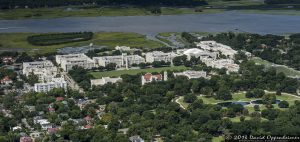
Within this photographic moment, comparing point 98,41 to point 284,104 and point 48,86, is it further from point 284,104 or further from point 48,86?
point 284,104

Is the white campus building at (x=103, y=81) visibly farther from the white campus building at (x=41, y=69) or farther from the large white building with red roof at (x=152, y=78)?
the white campus building at (x=41, y=69)

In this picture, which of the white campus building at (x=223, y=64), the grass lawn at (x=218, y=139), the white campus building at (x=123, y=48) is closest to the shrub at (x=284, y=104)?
the grass lawn at (x=218, y=139)

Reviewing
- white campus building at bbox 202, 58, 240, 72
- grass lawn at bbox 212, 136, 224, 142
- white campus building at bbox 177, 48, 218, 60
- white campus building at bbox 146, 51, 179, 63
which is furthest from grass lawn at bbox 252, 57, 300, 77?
grass lawn at bbox 212, 136, 224, 142

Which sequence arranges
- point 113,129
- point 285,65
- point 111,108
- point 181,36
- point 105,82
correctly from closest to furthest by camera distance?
point 113,129 → point 111,108 → point 105,82 → point 285,65 → point 181,36

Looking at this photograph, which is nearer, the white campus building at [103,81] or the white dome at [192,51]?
the white campus building at [103,81]

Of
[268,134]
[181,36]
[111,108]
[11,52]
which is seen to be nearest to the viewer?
[268,134]

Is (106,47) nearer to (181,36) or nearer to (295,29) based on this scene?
(181,36)

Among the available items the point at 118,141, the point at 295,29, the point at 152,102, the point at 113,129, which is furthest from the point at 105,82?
the point at 295,29
